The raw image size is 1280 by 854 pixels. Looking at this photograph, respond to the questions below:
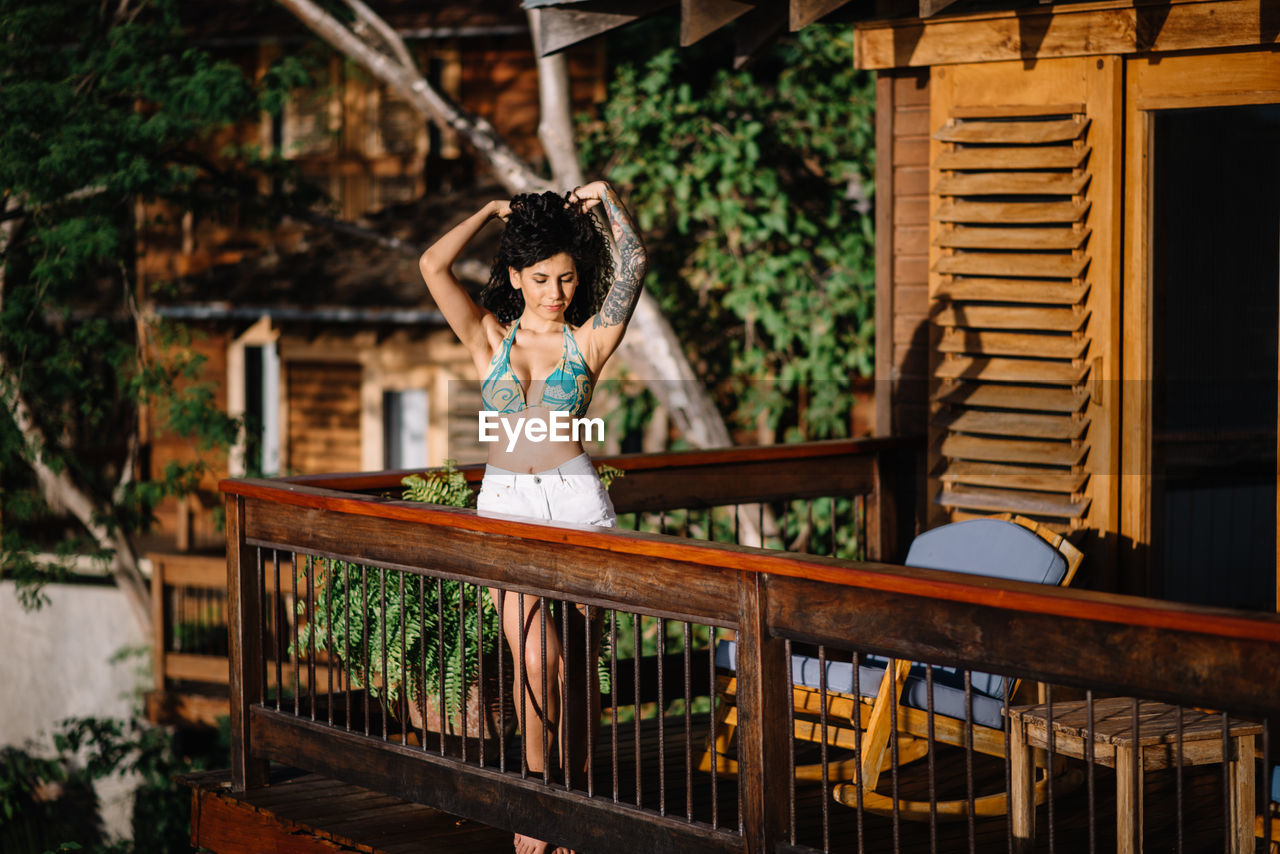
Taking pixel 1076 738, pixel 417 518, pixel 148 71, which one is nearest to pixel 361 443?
pixel 148 71

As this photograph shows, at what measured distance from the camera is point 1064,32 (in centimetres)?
559

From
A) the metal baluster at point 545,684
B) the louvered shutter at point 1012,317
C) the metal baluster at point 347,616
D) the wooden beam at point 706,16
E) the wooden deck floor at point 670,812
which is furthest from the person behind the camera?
the wooden beam at point 706,16

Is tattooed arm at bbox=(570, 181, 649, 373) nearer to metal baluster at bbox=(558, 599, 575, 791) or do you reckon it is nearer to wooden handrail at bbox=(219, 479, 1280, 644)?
wooden handrail at bbox=(219, 479, 1280, 644)

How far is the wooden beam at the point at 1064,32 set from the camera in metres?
5.22

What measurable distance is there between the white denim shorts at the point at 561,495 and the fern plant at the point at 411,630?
15.2 inches

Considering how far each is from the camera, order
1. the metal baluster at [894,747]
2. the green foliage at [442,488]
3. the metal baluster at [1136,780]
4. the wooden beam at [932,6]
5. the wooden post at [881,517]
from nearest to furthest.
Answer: the metal baluster at [1136,780]
the metal baluster at [894,747]
the green foliage at [442,488]
the wooden beam at [932,6]
the wooden post at [881,517]

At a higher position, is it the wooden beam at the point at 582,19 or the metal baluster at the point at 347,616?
the wooden beam at the point at 582,19

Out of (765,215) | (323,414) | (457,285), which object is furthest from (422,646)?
(323,414)

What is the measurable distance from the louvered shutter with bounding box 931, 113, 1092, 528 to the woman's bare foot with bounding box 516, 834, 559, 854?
96.5 inches

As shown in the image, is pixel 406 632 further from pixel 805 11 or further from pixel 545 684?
pixel 805 11

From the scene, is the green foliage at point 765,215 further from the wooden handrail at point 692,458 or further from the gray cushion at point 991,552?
the gray cushion at point 991,552

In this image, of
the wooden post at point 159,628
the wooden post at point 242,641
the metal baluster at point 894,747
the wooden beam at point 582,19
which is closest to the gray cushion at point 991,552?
the metal baluster at point 894,747

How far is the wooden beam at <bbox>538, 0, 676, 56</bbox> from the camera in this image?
6414mm

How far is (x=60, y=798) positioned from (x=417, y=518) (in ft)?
33.3
